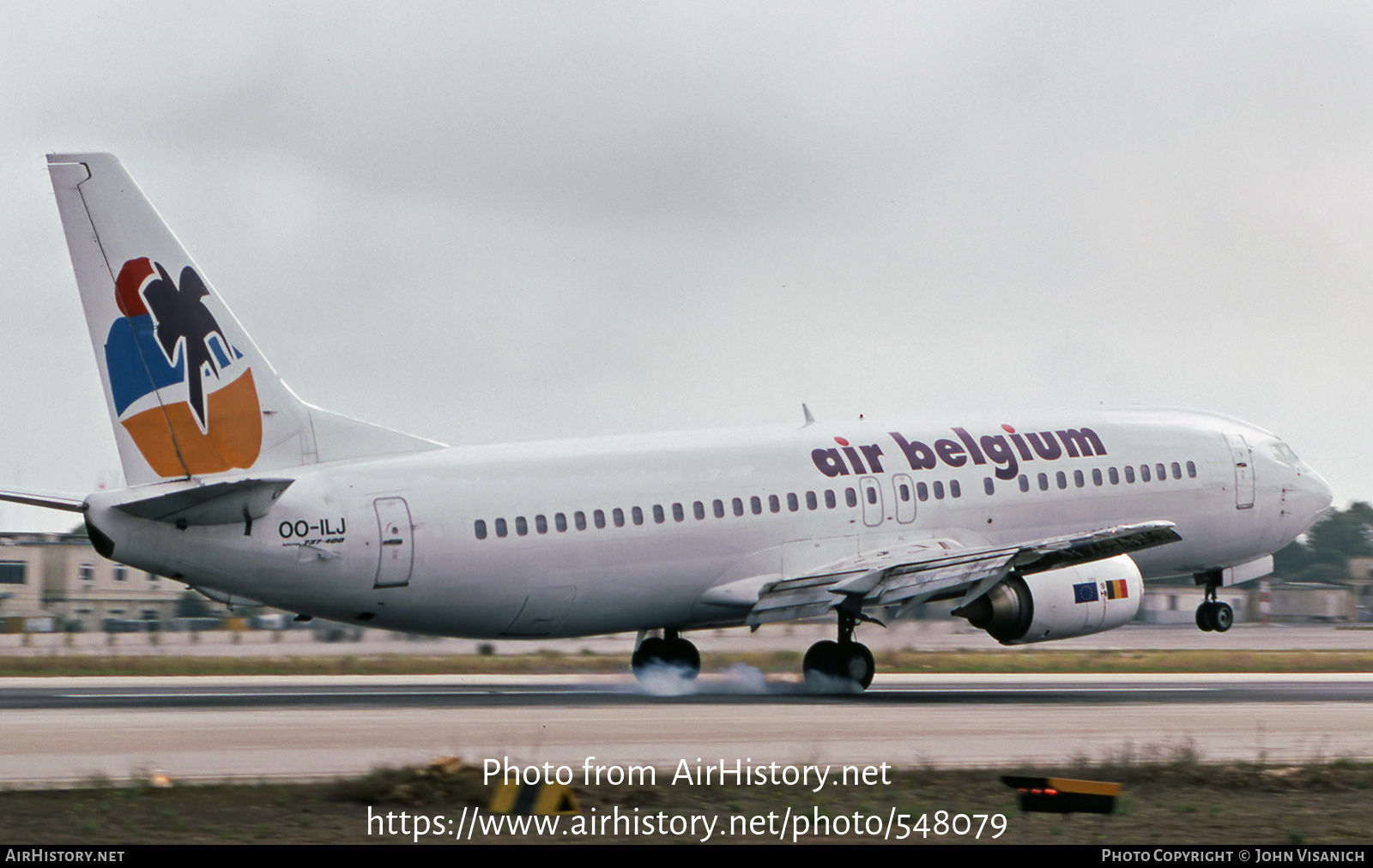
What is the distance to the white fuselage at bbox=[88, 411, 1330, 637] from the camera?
102 feet

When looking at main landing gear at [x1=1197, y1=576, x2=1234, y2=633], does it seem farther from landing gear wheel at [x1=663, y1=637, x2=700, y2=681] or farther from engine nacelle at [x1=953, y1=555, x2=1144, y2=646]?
landing gear wheel at [x1=663, y1=637, x2=700, y2=681]

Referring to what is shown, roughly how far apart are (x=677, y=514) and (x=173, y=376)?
10.4 meters

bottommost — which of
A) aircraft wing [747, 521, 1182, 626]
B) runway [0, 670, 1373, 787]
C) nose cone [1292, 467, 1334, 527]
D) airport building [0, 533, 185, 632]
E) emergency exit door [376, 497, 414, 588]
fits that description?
runway [0, 670, 1373, 787]

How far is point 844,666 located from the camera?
3522cm

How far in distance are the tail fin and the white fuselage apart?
90 centimetres

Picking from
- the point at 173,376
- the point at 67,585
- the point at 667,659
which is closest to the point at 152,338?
the point at 173,376

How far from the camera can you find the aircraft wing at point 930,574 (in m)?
32.6

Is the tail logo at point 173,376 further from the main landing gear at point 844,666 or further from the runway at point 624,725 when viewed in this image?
the main landing gear at point 844,666

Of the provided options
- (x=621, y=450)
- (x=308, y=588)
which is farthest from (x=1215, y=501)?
(x=308, y=588)

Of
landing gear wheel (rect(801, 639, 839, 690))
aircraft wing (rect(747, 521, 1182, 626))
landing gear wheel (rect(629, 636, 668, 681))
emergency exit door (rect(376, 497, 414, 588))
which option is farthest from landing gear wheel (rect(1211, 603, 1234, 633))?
emergency exit door (rect(376, 497, 414, 588))

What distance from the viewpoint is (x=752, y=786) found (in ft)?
63.4

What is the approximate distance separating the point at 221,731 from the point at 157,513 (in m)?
5.52

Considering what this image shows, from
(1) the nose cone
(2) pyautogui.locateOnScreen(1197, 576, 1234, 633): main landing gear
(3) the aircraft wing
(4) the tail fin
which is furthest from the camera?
(1) the nose cone

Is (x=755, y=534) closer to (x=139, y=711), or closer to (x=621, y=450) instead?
(x=621, y=450)
